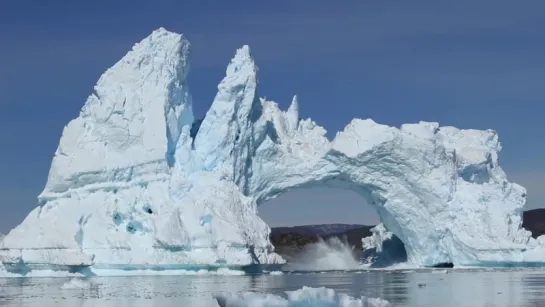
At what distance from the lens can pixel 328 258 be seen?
41.4 metres

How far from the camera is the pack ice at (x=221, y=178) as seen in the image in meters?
26.9

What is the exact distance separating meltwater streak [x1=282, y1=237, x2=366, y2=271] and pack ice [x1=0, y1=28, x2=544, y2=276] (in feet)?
26.2

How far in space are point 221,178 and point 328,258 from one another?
14195 mm

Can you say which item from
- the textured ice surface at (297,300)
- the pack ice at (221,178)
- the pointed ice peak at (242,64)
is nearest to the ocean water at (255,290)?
the pack ice at (221,178)

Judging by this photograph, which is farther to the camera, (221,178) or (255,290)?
(221,178)

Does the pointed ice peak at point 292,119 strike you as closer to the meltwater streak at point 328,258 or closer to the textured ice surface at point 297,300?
the meltwater streak at point 328,258

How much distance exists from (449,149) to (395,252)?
791 centimetres

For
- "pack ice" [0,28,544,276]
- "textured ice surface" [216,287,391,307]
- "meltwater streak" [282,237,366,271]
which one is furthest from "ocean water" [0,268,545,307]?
"meltwater streak" [282,237,366,271]

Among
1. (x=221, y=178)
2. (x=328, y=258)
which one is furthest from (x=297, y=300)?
(x=328, y=258)

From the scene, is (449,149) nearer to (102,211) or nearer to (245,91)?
(245,91)

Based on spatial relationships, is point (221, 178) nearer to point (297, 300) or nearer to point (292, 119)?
point (292, 119)

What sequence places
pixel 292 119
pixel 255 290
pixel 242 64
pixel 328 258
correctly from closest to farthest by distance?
pixel 255 290
pixel 242 64
pixel 292 119
pixel 328 258

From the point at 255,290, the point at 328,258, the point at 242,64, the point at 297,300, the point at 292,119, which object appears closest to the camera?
the point at 297,300

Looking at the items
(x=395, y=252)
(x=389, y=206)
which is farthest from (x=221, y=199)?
(x=395, y=252)
